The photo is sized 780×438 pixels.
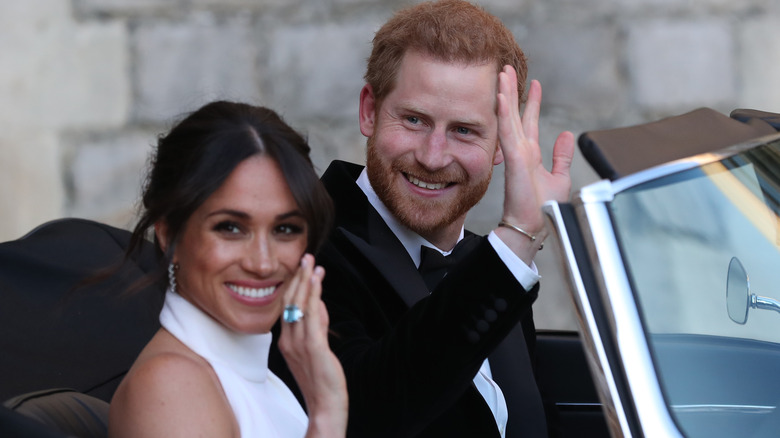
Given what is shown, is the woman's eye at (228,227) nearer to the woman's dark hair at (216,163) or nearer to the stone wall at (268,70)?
the woman's dark hair at (216,163)

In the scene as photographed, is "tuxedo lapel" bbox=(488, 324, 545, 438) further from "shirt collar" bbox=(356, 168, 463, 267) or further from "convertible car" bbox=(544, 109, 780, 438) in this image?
"convertible car" bbox=(544, 109, 780, 438)

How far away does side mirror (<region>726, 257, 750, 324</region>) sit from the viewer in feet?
5.85

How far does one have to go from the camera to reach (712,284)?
5.80 ft

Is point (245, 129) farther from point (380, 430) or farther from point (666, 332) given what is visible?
point (666, 332)

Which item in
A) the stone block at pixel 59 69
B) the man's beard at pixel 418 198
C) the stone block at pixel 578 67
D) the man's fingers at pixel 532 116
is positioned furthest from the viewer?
the stone block at pixel 578 67

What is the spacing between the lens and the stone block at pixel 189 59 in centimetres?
464

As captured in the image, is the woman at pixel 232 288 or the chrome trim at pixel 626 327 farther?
the woman at pixel 232 288

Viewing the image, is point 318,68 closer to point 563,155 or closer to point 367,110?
point 367,110

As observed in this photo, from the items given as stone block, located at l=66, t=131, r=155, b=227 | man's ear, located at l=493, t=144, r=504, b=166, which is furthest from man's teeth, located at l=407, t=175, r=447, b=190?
stone block, located at l=66, t=131, r=155, b=227

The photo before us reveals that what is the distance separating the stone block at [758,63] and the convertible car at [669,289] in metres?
2.72

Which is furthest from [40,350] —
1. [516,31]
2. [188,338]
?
[516,31]

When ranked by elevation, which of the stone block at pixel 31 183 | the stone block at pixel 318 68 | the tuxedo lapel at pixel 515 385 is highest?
the stone block at pixel 318 68

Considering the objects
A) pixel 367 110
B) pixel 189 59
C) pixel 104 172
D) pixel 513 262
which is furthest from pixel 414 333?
pixel 104 172

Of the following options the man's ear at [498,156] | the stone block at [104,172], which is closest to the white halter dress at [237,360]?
the man's ear at [498,156]
